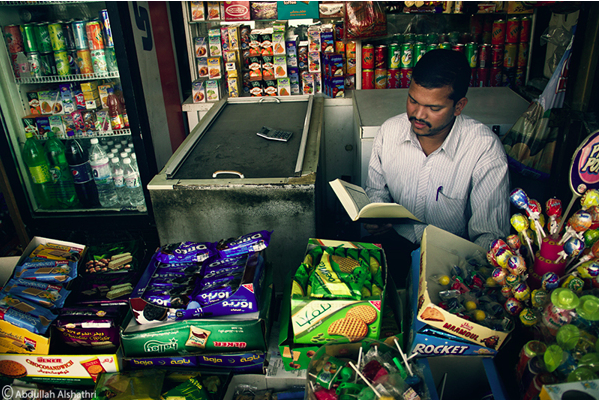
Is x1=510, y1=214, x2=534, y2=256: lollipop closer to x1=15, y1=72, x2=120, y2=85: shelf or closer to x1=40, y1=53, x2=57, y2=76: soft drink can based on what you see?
x1=15, y1=72, x2=120, y2=85: shelf

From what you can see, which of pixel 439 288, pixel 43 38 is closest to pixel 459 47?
pixel 439 288

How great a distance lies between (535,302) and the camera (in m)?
1.07

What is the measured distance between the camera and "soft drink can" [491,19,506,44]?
3326 mm

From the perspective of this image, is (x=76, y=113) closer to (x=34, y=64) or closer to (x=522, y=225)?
(x=34, y=64)

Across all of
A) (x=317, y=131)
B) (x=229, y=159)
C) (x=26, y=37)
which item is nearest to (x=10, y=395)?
(x=229, y=159)

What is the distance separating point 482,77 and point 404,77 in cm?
68

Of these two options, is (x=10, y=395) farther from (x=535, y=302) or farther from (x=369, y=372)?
(x=535, y=302)

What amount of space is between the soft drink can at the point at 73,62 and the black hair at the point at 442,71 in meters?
2.73

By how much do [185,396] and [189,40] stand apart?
3.51m

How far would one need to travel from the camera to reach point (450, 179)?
2.06 m

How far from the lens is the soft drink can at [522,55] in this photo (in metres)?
3.26

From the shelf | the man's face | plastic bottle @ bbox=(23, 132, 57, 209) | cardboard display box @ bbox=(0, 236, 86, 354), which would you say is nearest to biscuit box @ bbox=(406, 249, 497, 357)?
the man's face

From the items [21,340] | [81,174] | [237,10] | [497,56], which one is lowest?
[81,174]

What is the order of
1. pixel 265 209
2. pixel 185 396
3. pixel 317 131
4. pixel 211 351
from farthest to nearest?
pixel 317 131 → pixel 265 209 → pixel 211 351 → pixel 185 396
